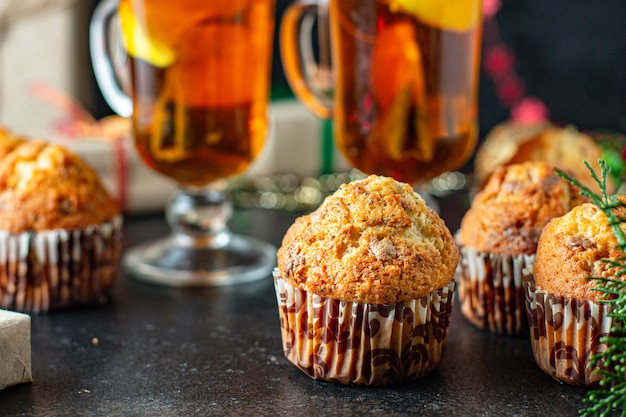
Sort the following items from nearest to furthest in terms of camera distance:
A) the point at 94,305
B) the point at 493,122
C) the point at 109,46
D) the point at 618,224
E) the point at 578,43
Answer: the point at 618,224
the point at 94,305
the point at 109,46
the point at 578,43
the point at 493,122

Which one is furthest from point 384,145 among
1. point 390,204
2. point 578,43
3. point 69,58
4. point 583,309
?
point 69,58

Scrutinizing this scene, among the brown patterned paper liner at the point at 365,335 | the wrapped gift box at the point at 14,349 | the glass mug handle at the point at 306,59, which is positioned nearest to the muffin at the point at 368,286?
the brown patterned paper liner at the point at 365,335

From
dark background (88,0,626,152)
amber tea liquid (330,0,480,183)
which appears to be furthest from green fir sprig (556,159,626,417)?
dark background (88,0,626,152)

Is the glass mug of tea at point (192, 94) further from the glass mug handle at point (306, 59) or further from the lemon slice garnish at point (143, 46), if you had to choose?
the glass mug handle at point (306, 59)

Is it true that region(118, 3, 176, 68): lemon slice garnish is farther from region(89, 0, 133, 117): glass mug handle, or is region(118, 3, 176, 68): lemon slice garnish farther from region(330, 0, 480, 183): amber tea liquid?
region(330, 0, 480, 183): amber tea liquid

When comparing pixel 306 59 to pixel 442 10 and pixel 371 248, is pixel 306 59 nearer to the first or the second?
pixel 442 10

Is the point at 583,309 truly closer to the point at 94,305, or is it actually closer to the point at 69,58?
the point at 94,305

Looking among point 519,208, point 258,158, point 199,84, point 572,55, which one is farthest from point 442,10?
point 572,55
